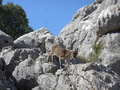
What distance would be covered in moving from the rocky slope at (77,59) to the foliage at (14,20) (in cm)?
968

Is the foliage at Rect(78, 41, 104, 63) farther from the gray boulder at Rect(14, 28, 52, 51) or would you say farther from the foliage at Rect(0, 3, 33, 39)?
the foliage at Rect(0, 3, 33, 39)

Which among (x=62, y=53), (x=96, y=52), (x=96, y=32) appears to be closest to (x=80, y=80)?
(x=62, y=53)

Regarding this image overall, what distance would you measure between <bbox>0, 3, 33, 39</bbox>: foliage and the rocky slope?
381 inches

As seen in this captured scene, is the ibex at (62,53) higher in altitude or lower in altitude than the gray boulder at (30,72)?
higher

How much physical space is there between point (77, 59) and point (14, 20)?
77.4ft

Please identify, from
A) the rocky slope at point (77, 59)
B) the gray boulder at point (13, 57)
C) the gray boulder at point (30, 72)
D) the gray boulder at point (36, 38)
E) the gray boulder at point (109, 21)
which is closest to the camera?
the rocky slope at point (77, 59)

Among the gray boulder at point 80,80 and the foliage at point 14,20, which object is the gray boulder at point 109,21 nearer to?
the gray boulder at point 80,80

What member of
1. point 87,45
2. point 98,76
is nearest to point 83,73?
point 98,76

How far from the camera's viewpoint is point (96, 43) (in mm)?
27797

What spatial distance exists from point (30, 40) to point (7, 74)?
10324 mm

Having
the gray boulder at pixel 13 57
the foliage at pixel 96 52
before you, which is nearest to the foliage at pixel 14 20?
the foliage at pixel 96 52

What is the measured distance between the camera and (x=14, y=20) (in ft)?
139

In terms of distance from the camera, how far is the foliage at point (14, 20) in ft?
133

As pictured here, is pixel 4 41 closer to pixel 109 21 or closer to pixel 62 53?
pixel 62 53
